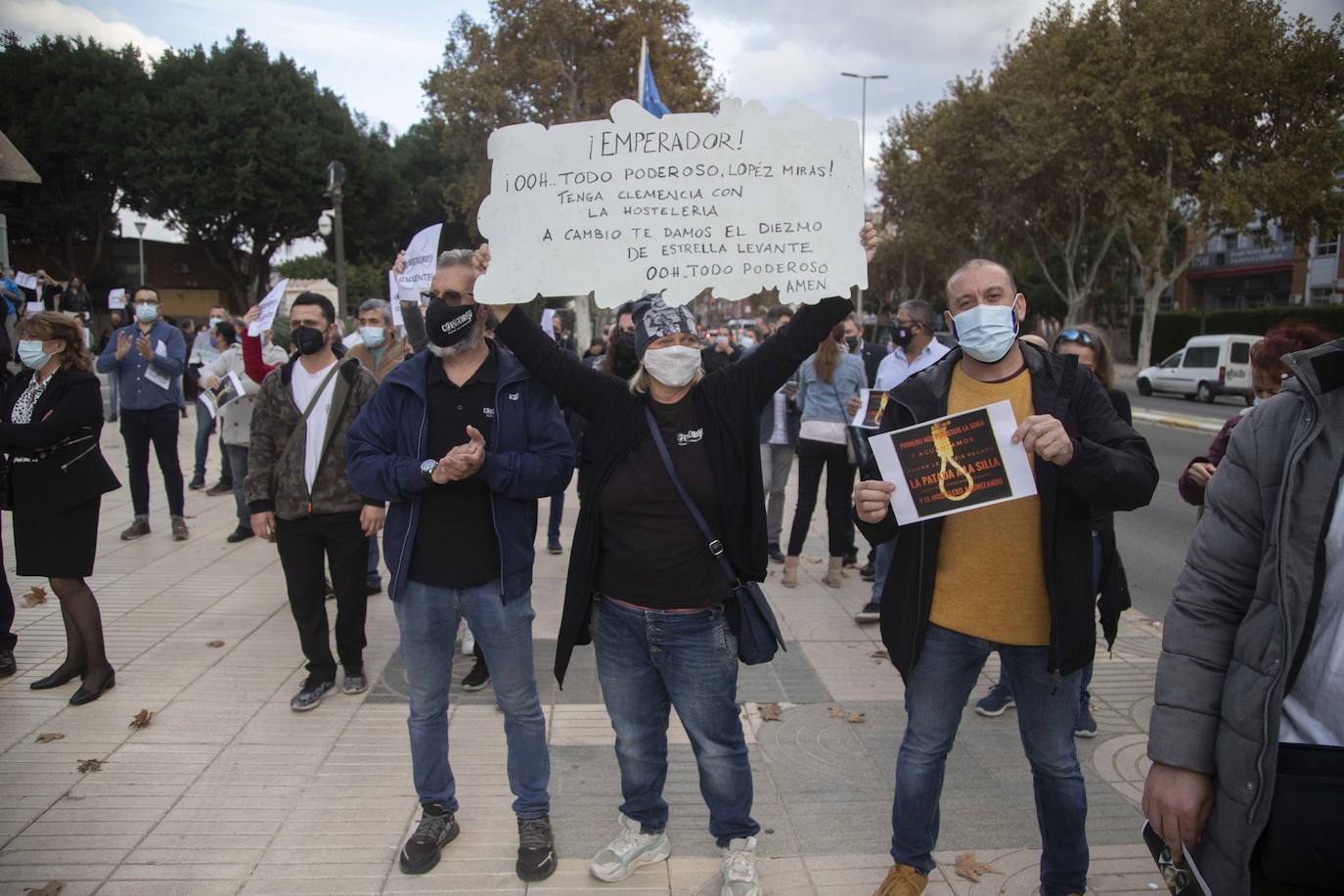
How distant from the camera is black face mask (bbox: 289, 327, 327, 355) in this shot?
4902mm

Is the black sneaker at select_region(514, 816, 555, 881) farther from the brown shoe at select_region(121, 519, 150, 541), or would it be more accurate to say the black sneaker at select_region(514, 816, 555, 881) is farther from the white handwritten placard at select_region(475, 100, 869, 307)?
the brown shoe at select_region(121, 519, 150, 541)

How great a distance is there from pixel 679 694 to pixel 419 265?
3337 millimetres

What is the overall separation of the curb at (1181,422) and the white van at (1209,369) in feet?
17.9

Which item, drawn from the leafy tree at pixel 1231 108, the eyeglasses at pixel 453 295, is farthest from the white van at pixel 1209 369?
the eyeglasses at pixel 453 295

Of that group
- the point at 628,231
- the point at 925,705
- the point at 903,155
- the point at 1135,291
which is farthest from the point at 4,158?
the point at 1135,291

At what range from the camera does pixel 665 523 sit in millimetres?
3031

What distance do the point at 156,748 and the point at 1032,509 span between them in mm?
3917

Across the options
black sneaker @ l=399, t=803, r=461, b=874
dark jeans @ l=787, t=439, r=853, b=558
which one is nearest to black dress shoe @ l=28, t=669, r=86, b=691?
black sneaker @ l=399, t=803, r=461, b=874

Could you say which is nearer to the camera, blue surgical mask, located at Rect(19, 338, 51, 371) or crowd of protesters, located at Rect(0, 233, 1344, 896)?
crowd of protesters, located at Rect(0, 233, 1344, 896)

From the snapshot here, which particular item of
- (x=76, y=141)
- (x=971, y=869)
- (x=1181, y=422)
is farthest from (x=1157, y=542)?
(x=76, y=141)

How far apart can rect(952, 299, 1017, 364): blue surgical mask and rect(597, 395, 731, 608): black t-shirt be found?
0.90 metres


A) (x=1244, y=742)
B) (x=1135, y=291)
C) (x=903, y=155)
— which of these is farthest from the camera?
(x=1135, y=291)

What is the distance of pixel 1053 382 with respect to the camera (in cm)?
290

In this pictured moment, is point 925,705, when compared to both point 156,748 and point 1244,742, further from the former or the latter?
point 156,748
